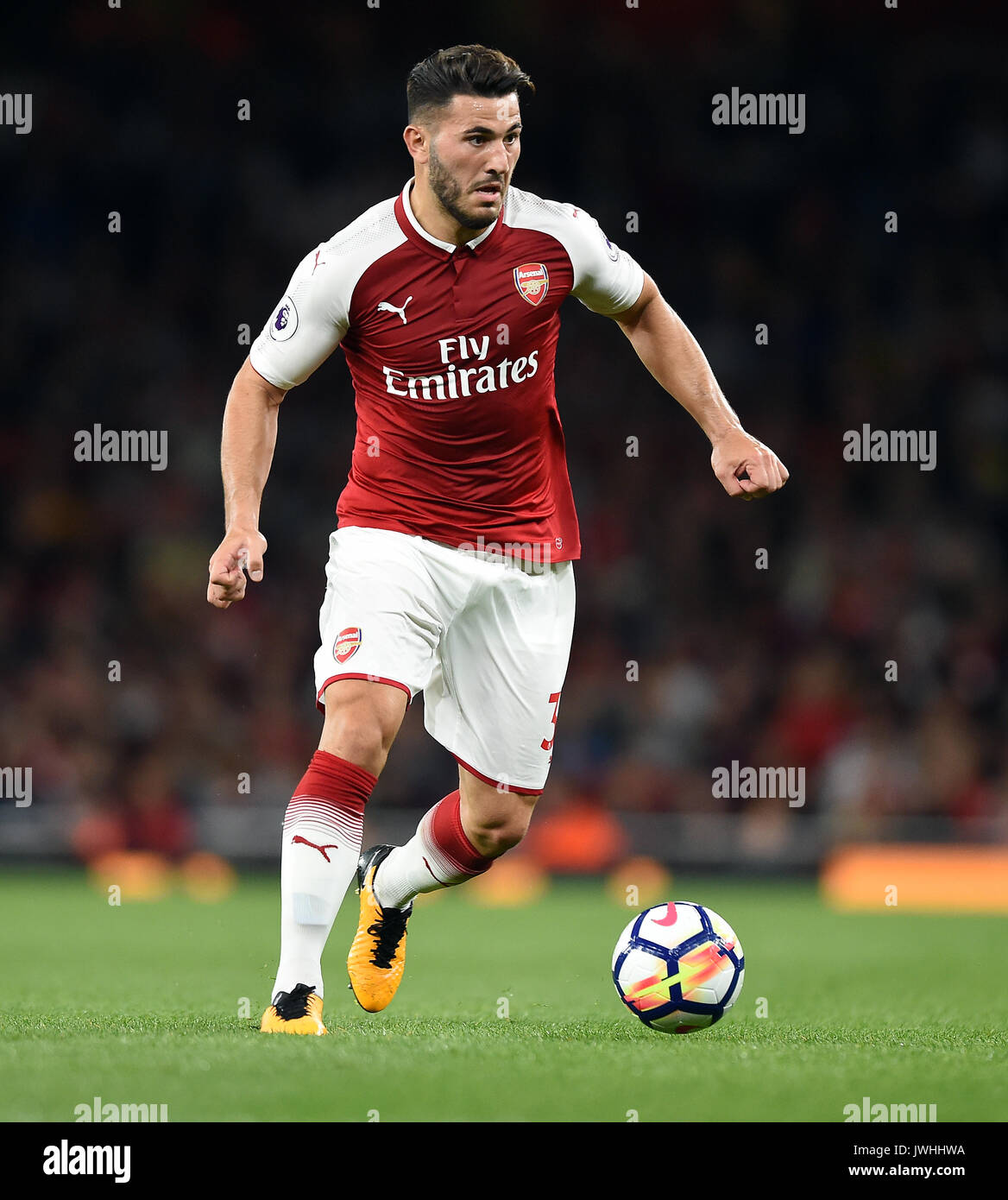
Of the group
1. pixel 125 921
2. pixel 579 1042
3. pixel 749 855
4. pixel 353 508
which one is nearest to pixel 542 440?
pixel 353 508

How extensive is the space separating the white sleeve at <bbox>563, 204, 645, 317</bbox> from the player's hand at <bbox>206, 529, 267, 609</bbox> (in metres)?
1.46

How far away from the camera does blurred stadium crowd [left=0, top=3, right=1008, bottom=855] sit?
14.9 m

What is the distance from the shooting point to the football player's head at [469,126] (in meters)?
5.44

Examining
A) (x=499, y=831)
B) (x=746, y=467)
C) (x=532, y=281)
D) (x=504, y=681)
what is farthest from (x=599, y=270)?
(x=499, y=831)

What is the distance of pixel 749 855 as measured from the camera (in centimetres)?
1355

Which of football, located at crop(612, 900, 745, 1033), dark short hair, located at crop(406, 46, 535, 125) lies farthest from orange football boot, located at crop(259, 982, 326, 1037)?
dark short hair, located at crop(406, 46, 535, 125)

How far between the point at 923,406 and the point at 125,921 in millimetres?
9798

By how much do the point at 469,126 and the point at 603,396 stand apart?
465 inches

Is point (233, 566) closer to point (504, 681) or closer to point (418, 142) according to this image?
point (504, 681)

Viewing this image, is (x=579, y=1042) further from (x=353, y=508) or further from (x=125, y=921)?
(x=125, y=921)

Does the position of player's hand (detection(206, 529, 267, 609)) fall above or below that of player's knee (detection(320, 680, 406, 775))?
above

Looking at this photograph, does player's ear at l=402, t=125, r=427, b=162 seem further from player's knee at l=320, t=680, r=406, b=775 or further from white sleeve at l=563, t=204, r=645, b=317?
player's knee at l=320, t=680, r=406, b=775

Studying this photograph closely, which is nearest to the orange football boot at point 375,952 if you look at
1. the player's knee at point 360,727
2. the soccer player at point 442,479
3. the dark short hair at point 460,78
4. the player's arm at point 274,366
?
the soccer player at point 442,479

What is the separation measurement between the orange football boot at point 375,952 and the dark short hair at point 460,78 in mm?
2701
